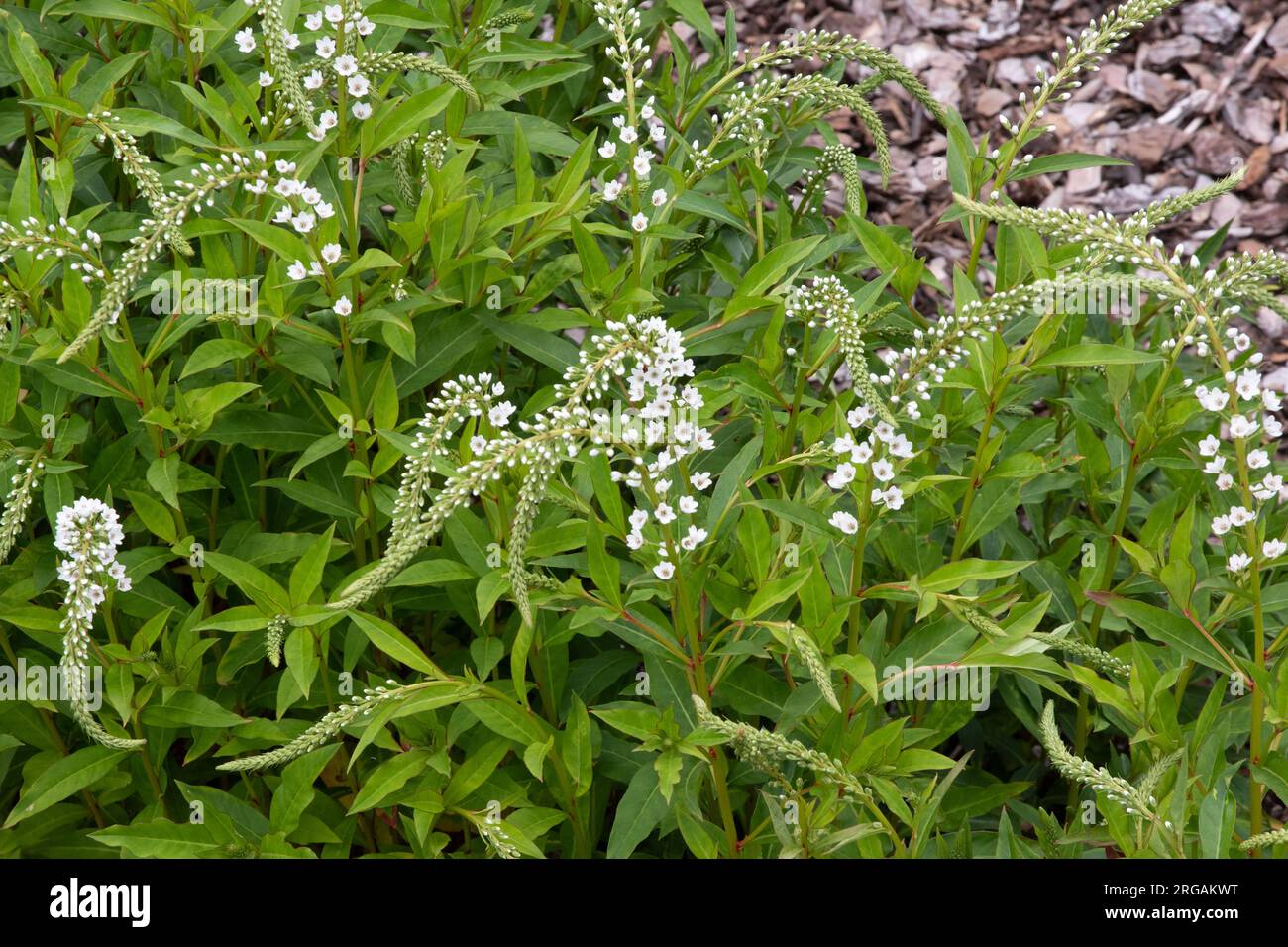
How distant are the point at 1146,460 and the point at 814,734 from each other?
1.12 m

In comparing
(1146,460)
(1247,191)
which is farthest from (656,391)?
(1247,191)

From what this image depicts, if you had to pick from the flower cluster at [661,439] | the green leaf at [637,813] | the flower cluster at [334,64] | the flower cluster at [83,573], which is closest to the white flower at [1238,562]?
the flower cluster at [661,439]

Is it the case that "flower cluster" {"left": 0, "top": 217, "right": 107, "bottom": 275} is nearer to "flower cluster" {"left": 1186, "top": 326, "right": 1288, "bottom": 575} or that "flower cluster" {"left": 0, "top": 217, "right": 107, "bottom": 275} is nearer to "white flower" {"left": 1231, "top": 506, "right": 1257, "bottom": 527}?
"flower cluster" {"left": 1186, "top": 326, "right": 1288, "bottom": 575}

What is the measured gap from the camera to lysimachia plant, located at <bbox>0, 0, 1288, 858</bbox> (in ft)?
8.07

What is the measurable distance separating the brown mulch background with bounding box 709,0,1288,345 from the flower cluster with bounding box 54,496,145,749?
4374 millimetres

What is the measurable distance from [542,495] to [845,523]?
615 mm

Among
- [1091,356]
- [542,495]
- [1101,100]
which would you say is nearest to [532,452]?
[542,495]

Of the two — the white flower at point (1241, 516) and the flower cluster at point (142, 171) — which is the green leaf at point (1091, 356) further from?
the flower cluster at point (142, 171)

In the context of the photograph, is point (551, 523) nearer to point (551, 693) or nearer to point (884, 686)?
point (551, 693)

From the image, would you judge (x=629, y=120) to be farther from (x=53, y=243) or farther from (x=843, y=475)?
(x=53, y=243)

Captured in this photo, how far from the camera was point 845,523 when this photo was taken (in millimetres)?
2459

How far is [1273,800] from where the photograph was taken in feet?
13.4

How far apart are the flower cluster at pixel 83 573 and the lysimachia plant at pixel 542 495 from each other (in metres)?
0.02

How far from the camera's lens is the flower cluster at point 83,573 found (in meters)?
2.38
